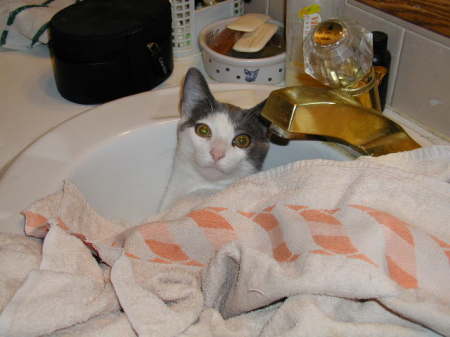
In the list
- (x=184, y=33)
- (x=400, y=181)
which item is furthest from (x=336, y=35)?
(x=184, y=33)

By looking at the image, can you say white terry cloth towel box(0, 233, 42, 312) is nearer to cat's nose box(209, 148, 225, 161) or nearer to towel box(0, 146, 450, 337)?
towel box(0, 146, 450, 337)

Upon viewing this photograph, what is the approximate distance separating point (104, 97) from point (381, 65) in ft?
1.83

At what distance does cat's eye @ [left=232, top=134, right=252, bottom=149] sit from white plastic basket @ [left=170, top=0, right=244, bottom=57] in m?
0.37

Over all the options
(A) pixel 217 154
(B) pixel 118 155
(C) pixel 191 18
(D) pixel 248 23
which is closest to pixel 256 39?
(D) pixel 248 23

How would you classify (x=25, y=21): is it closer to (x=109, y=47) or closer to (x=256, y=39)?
(x=109, y=47)

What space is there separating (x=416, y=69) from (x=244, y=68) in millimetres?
367

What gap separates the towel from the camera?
0.43m

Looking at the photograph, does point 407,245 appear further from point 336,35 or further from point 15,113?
point 15,113

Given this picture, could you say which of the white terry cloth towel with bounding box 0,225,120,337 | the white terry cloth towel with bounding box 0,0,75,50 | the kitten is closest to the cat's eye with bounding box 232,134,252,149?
the kitten

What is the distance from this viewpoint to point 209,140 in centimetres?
97

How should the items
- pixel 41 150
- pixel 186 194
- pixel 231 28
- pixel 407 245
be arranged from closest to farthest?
pixel 407 245 → pixel 41 150 → pixel 186 194 → pixel 231 28

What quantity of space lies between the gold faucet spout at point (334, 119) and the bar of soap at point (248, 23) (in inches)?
20.7

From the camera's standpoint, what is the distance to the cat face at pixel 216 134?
936mm

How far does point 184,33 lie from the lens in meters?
1.19
